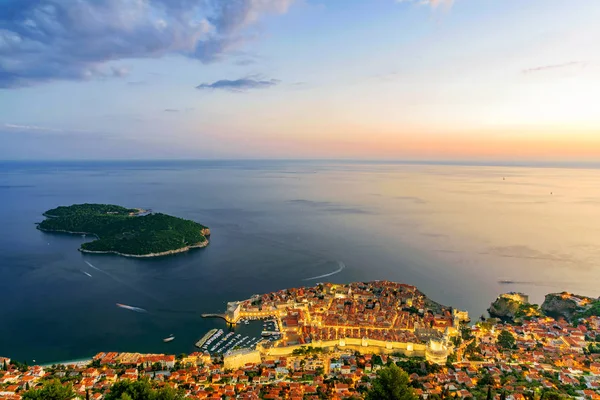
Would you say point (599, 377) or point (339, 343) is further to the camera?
point (339, 343)

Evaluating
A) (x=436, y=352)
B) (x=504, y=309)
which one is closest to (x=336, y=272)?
(x=504, y=309)

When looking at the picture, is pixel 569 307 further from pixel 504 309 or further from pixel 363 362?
pixel 363 362

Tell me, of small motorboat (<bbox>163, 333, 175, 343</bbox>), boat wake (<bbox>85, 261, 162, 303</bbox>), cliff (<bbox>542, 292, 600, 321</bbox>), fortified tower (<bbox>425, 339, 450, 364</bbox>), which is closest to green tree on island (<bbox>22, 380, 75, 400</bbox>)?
small motorboat (<bbox>163, 333, 175, 343</bbox>)

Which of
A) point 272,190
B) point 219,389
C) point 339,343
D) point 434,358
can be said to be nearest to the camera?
point 219,389

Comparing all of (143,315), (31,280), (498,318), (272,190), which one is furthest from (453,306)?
(272,190)

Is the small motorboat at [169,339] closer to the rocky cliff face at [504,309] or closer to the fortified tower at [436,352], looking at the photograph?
the fortified tower at [436,352]

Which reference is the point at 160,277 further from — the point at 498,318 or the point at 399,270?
the point at 498,318
